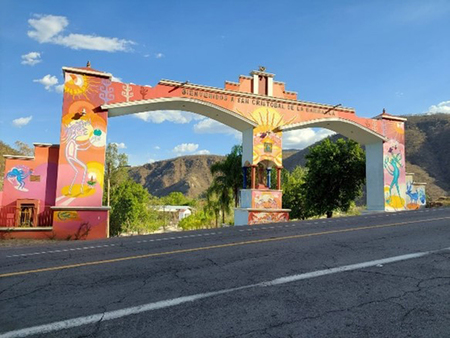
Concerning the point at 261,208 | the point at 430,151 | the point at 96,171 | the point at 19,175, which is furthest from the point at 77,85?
the point at 430,151

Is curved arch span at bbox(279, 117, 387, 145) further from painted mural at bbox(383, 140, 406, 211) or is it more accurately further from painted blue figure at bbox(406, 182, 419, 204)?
painted blue figure at bbox(406, 182, 419, 204)

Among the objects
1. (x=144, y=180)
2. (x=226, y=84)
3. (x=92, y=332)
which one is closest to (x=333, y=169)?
(x=226, y=84)

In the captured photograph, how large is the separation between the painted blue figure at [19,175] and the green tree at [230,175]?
19.8 m

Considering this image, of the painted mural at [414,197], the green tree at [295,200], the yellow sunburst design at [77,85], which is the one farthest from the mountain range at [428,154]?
the yellow sunburst design at [77,85]

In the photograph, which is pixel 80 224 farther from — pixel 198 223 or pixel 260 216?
pixel 198 223

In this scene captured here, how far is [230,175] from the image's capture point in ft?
103

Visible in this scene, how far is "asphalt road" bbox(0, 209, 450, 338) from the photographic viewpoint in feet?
11.0

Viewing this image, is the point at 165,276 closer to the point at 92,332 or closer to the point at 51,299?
the point at 51,299

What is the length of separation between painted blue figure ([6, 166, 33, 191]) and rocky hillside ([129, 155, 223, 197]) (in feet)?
463

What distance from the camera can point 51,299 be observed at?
→ 172 inches

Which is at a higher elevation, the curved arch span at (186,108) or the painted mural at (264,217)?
the curved arch span at (186,108)

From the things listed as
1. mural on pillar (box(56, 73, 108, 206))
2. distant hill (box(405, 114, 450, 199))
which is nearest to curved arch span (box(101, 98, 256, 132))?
mural on pillar (box(56, 73, 108, 206))

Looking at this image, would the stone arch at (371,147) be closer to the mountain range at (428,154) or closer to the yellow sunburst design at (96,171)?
the yellow sunburst design at (96,171)

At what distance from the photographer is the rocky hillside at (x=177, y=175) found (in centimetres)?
16200
